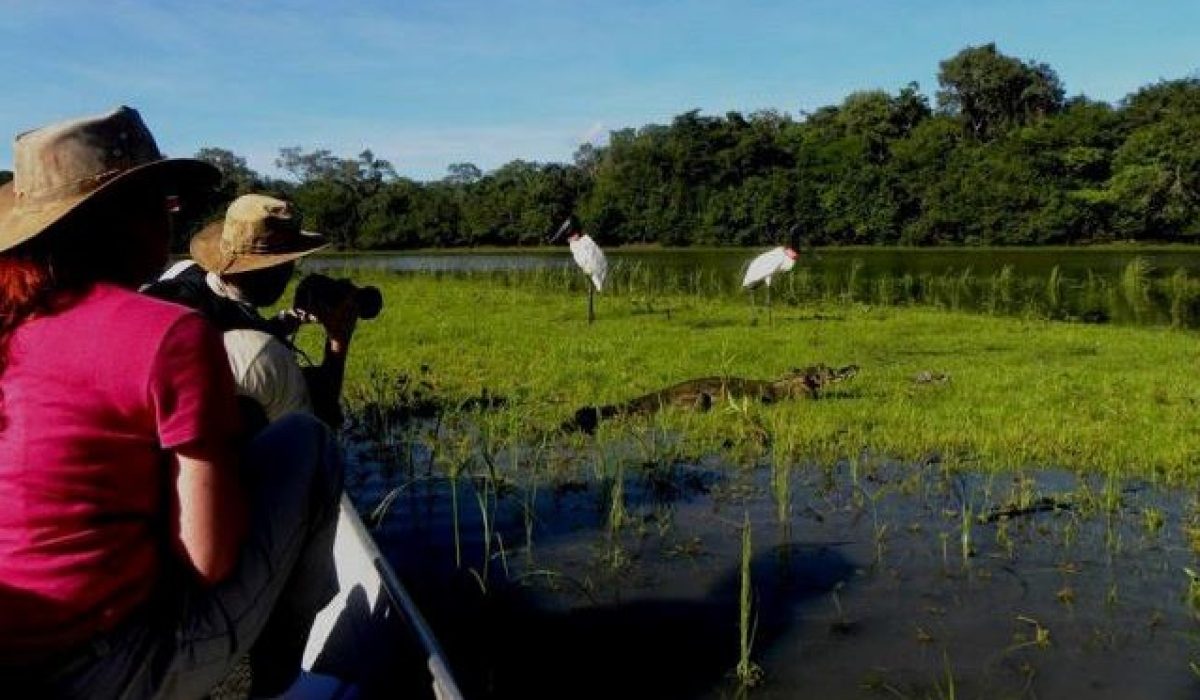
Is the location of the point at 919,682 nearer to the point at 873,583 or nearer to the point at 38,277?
the point at 873,583

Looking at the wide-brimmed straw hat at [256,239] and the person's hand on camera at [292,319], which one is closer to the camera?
the wide-brimmed straw hat at [256,239]

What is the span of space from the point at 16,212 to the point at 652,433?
5512 mm

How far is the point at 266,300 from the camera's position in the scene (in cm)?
375

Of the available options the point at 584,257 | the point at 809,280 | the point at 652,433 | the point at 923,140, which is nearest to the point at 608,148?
the point at 923,140

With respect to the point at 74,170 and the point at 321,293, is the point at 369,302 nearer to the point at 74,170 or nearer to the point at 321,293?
the point at 321,293

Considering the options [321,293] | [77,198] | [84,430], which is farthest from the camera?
[321,293]

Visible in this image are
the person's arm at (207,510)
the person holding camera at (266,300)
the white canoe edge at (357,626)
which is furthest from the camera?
the person holding camera at (266,300)

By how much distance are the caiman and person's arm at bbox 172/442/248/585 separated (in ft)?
17.5

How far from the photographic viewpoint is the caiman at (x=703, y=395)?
7.78 meters

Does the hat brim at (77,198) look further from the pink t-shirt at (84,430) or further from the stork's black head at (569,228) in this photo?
the stork's black head at (569,228)

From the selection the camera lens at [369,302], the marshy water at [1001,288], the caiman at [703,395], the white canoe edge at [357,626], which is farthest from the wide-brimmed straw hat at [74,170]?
the marshy water at [1001,288]

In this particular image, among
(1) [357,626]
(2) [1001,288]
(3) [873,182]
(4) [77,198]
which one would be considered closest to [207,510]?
(4) [77,198]

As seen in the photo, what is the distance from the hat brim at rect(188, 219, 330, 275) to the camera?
3607 millimetres

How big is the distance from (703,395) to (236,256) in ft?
16.4
